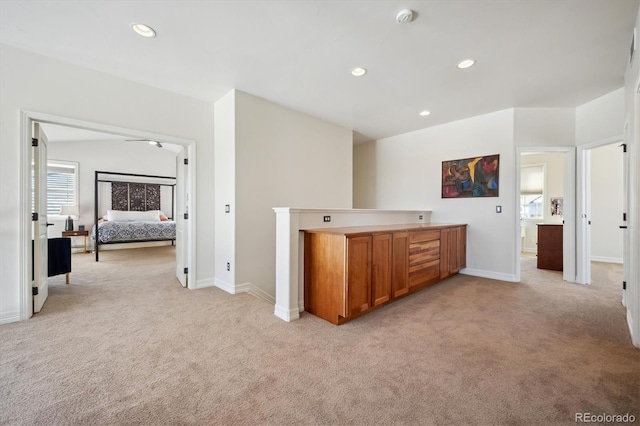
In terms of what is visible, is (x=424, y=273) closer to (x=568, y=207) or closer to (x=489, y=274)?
(x=489, y=274)

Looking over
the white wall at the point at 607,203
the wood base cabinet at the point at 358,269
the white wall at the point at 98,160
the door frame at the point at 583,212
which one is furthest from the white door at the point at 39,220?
the white wall at the point at 607,203

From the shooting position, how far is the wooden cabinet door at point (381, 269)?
2.76 meters

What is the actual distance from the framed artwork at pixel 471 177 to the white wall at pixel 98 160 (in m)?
7.85

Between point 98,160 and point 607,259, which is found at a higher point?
point 98,160

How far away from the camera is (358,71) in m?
3.03

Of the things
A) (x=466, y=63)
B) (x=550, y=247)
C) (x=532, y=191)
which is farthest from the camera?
(x=532, y=191)

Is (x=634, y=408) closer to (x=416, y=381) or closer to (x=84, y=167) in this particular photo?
(x=416, y=381)

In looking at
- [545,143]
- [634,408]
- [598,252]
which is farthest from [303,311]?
[598,252]

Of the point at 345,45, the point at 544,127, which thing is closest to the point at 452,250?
the point at 544,127

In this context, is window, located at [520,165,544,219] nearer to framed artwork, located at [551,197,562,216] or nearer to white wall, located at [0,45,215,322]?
framed artwork, located at [551,197,562,216]

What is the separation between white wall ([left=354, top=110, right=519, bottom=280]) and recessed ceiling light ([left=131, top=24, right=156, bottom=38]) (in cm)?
439

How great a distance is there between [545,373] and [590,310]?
183 centimetres

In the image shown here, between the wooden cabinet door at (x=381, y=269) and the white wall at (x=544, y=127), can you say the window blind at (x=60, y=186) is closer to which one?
the wooden cabinet door at (x=381, y=269)

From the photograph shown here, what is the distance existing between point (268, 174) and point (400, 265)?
7.07ft
